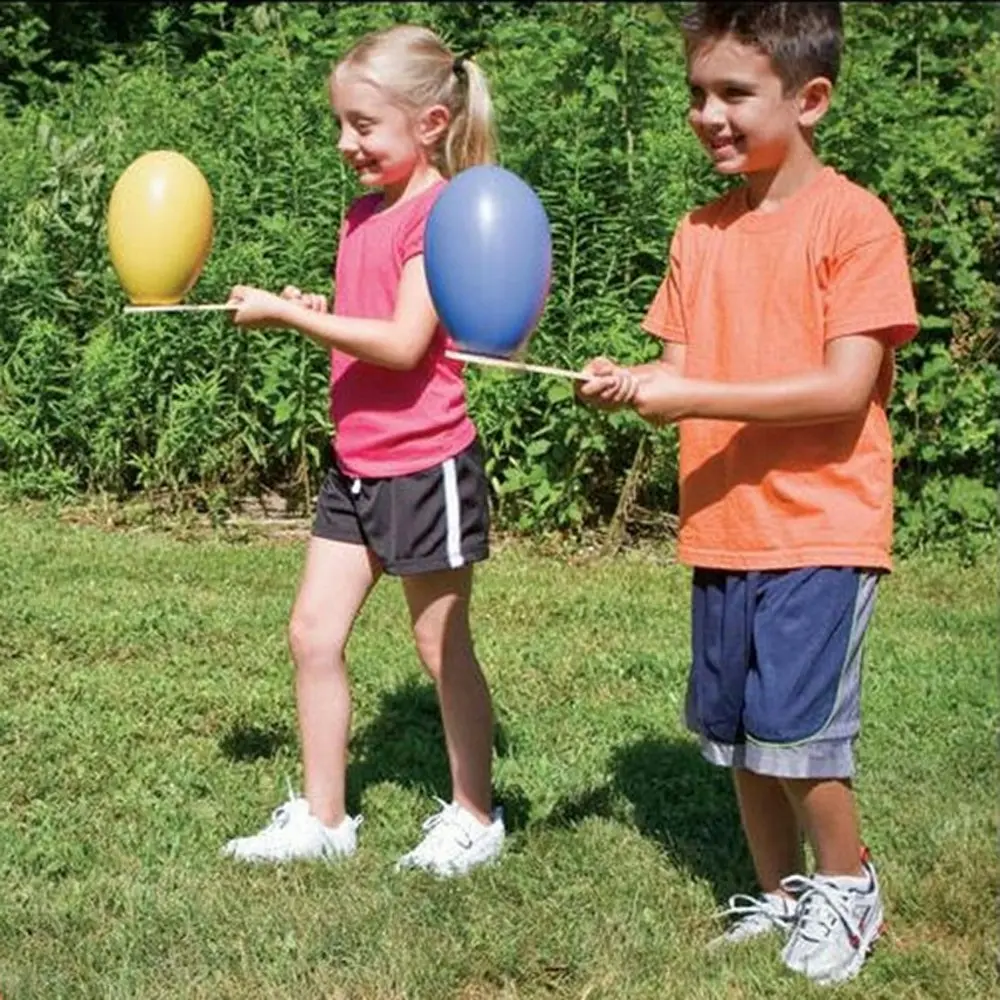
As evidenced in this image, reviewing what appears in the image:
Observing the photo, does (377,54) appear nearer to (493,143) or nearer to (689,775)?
(493,143)

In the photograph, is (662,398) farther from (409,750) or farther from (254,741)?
(254,741)

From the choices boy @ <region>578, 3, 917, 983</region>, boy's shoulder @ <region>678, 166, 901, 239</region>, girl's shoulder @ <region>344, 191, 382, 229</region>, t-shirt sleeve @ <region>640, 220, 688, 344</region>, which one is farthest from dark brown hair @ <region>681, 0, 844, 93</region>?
girl's shoulder @ <region>344, 191, 382, 229</region>

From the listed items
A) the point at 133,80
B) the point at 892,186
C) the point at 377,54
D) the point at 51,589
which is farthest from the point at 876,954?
the point at 133,80

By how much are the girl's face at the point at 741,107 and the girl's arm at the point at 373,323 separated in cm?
68

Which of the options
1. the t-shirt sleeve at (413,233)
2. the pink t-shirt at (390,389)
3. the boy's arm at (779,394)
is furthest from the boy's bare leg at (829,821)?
the t-shirt sleeve at (413,233)

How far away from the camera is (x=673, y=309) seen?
3.27 m

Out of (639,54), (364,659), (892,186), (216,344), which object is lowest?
(364,659)

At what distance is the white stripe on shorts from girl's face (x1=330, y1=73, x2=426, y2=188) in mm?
572

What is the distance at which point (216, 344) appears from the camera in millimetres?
6949

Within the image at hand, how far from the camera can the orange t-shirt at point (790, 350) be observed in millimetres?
3027

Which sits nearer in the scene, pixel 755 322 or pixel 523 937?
pixel 755 322

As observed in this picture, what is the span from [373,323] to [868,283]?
0.97 m

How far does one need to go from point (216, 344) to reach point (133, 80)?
2.27m

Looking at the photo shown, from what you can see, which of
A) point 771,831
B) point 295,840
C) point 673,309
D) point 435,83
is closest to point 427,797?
point 295,840
